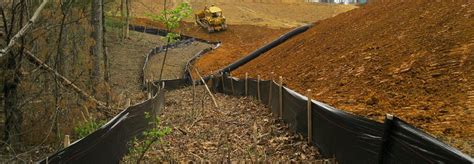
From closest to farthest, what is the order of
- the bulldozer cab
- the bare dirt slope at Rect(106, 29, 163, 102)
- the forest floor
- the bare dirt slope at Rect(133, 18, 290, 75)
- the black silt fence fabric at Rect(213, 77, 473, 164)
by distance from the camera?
the black silt fence fabric at Rect(213, 77, 473, 164) → the forest floor → the bare dirt slope at Rect(106, 29, 163, 102) → the bare dirt slope at Rect(133, 18, 290, 75) → the bulldozer cab

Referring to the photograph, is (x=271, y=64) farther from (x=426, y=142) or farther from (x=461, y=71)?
(x=426, y=142)

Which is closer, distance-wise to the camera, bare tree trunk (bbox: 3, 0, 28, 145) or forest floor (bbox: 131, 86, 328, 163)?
bare tree trunk (bbox: 3, 0, 28, 145)

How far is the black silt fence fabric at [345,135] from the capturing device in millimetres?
5260

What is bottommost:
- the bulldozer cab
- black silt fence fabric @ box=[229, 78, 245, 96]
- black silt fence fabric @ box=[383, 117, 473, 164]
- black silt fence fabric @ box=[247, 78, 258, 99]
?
black silt fence fabric @ box=[229, 78, 245, 96]

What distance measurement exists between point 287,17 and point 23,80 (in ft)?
203

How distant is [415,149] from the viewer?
420 centimetres

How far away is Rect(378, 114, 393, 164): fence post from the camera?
4676 millimetres

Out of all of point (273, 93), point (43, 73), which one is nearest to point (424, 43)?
point (273, 93)

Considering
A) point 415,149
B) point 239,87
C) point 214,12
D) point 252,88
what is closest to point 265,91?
point 252,88

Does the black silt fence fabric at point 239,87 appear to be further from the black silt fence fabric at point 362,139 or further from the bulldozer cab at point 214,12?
the bulldozer cab at point 214,12

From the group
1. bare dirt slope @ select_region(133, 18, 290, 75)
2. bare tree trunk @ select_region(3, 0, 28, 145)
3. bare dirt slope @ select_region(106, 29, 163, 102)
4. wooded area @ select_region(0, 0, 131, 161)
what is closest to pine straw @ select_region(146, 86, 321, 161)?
wooded area @ select_region(0, 0, 131, 161)

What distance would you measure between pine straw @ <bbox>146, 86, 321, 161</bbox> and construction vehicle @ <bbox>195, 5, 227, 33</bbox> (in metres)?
28.3

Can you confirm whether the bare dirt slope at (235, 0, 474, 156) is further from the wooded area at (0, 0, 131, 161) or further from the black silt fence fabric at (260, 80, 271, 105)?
the wooded area at (0, 0, 131, 161)

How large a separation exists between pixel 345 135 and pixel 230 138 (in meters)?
3.86
